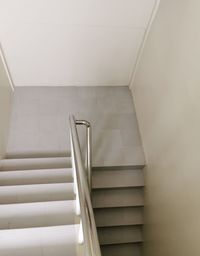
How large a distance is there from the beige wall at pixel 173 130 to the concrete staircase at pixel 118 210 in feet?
0.66

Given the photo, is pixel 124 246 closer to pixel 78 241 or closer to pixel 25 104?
pixel 78 241

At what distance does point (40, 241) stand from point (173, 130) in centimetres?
129

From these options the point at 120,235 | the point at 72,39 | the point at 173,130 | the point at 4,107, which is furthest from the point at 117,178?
the point at 72,39

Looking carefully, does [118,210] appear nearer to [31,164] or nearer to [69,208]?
[31,164]

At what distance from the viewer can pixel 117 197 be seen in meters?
2.80

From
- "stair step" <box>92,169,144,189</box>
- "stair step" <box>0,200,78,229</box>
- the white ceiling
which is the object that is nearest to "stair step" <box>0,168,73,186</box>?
"stair step" <box>0,200,78,229</box>

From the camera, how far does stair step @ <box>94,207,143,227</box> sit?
275cm

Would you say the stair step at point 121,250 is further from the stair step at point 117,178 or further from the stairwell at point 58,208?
the stair step at point 117,178

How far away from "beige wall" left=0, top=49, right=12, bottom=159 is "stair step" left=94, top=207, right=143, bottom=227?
4.42 feet

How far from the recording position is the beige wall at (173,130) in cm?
160

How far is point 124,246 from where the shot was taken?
2.80 meters

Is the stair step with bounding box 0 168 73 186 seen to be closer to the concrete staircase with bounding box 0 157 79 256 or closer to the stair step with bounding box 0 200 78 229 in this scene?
the concrete staircase with bounding box 0 157 79 256

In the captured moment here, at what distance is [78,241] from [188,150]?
3.16 ft

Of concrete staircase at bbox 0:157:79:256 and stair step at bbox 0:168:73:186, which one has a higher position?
stair step at bbox 0:168:73:186
